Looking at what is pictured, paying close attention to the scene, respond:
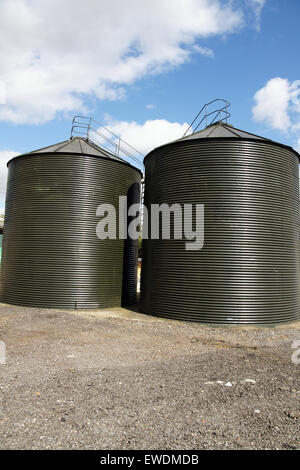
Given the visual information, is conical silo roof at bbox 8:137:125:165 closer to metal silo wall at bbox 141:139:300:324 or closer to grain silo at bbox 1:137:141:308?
grain silo at bbox 1:137:141:308

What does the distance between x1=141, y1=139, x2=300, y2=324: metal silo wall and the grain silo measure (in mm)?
2868

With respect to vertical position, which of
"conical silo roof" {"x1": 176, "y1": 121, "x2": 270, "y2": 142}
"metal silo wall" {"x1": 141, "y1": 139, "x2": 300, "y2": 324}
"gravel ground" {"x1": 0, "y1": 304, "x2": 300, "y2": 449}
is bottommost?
"gravel ground" {"x1": 0, "y1": 304, "x2": 300, "y2": 449}

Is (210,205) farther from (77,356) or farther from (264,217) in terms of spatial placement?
(77,356)

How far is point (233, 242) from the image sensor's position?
11047 millimetres

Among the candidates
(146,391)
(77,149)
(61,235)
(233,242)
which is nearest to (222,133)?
(233,242)

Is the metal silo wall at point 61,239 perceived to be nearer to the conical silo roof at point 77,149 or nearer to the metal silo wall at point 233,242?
the conical silo roof at point 77,149

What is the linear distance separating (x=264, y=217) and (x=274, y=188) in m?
1.14

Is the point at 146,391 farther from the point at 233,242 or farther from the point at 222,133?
the point at 222,133

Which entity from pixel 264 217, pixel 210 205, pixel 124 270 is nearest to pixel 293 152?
pixel 264 217

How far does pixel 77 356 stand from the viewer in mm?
7098

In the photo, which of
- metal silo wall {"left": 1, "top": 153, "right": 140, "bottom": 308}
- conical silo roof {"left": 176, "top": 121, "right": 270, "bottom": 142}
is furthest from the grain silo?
conical silo roof {"left": 176, "top": 121, "right": 270, "bottom": 142}

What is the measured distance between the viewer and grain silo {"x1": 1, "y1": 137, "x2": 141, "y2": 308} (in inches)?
523

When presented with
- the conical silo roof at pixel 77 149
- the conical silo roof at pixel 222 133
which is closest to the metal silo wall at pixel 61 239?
the conical silo roof at pixel 77 149

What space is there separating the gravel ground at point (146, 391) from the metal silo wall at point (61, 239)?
3813mm
